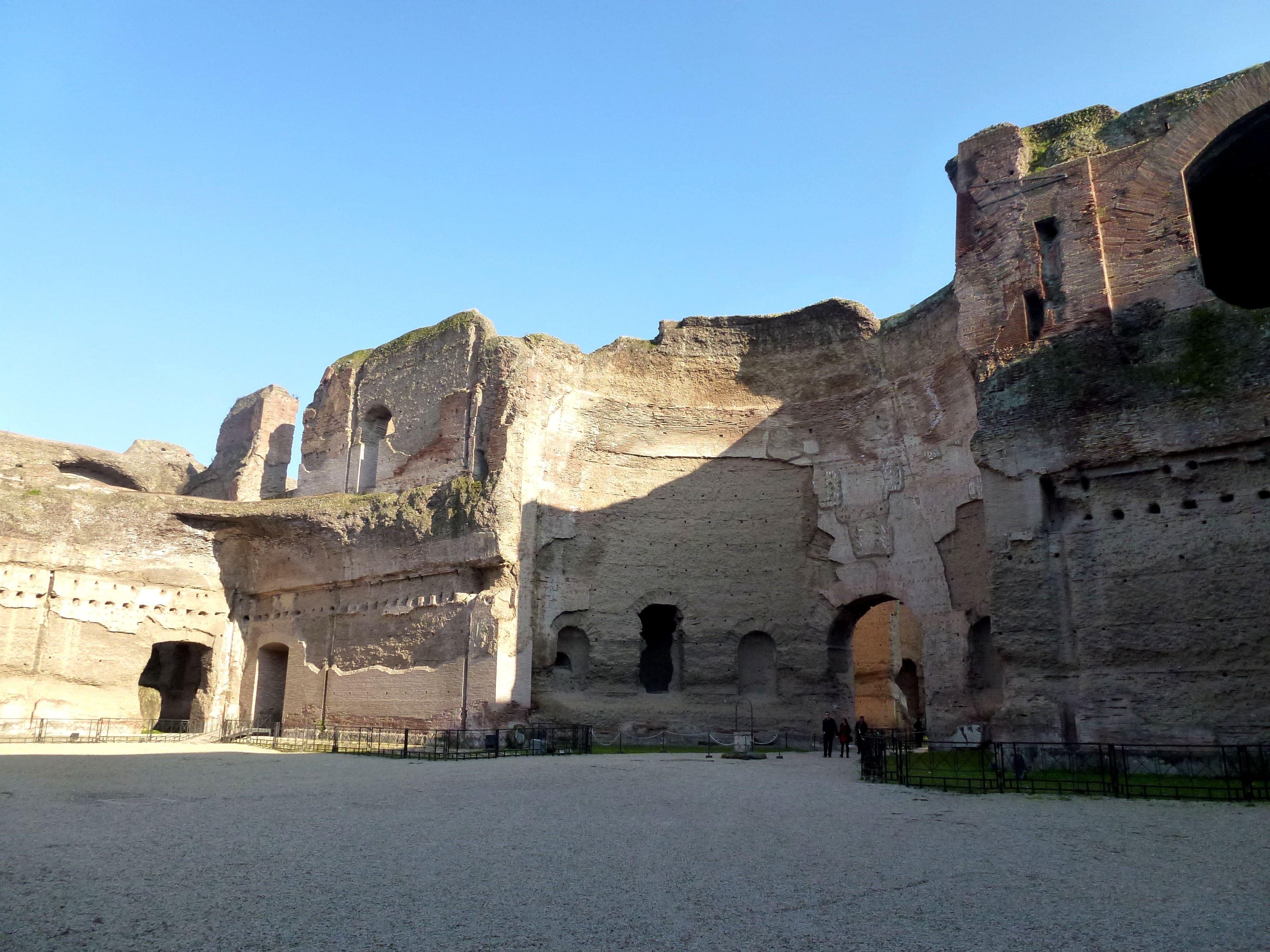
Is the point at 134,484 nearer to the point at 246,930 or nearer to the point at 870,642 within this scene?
the point at 870,642

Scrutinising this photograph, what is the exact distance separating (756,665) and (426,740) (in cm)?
714

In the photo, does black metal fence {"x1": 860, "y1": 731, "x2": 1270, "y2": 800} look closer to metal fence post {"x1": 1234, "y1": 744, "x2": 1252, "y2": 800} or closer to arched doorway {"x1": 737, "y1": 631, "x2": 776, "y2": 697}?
metal fence post {"x1": 1234, "y1": 744, "x2": 1252, "y2": 800}

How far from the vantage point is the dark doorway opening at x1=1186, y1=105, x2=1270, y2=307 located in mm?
13320

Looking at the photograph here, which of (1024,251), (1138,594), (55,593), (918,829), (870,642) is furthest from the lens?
(870,642)

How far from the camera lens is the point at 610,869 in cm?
544

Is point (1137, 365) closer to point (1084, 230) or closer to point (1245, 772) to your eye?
point (1084, 230)

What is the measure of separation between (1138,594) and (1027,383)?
3.14m

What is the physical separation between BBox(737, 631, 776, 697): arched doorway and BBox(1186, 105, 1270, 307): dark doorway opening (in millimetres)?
10354

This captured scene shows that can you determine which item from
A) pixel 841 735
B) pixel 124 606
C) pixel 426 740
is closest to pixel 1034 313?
pixel 841 735

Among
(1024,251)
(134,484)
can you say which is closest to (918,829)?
(1024,251)

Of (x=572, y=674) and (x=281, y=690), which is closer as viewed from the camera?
(x=572, y=674)

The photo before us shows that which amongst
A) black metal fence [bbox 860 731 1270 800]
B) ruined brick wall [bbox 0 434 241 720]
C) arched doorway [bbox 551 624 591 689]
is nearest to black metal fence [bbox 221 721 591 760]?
arched doorway [bbox 551 624 591 689]

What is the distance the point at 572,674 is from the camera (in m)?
18.6

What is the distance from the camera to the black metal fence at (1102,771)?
8883 mm
